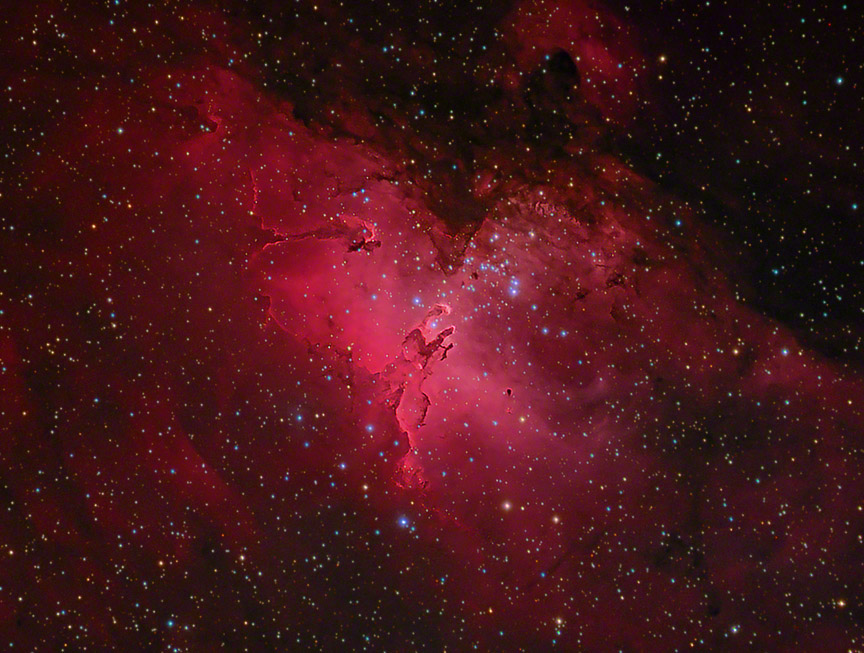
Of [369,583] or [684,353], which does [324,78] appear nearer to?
[684,353]

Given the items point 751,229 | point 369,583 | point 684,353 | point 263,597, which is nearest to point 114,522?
point 263,597

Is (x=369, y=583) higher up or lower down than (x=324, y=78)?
lower down

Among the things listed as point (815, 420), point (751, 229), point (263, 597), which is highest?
point (751, 229)

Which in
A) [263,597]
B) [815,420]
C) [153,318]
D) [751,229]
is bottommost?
[263,597]

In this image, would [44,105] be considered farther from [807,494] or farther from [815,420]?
[807,494]

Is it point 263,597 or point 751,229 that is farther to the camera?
point 263,597

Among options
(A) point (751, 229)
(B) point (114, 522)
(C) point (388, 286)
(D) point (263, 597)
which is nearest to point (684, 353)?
(A) point (751, 229)
